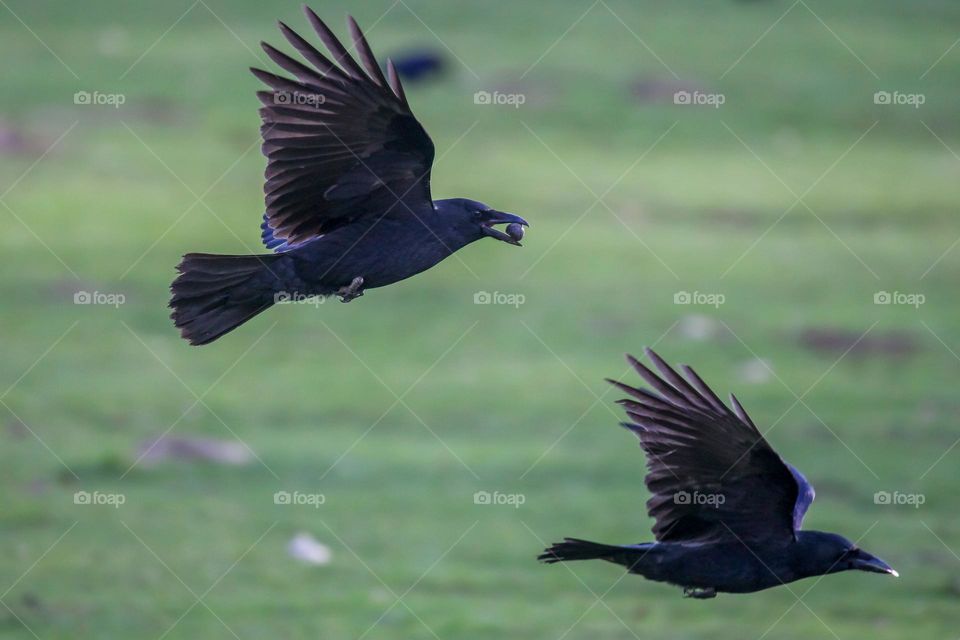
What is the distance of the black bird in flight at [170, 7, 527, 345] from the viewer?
332 inches

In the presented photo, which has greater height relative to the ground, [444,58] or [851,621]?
[444,58]

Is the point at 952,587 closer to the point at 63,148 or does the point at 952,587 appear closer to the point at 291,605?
the point at 291,605

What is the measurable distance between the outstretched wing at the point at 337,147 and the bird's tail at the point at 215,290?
1.14 ft

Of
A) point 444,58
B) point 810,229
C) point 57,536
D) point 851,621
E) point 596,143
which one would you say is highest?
point 444,58

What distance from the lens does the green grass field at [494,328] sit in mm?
15453

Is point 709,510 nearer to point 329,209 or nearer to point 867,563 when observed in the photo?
point 867,563

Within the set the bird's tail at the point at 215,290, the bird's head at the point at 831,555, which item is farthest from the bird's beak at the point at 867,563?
the bird's tail at the point at 215,290

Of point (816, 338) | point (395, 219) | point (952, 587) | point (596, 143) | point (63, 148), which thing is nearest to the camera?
point (395, 219)

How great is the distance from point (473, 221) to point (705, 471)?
185 cm

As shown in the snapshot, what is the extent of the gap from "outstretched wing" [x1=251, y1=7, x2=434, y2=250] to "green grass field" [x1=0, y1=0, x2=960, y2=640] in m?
6.27

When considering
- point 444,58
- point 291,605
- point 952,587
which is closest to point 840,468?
point 952,587

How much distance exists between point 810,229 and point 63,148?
12.2 metres

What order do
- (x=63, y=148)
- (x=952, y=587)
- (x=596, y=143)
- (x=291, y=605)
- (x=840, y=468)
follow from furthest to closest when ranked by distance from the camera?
(x=596, y=143) < (x=63, y=148) < (x=840, y=468) < (x=952, y=587) < (x=291, y=605)

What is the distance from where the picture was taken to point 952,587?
15.8 m
